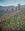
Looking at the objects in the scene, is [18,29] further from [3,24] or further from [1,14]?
[1,14]

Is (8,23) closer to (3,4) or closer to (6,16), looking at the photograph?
(6,16)

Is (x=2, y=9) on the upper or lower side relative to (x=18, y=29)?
upper

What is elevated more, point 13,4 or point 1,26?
point 13,4

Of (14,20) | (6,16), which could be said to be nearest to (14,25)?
(14,20)

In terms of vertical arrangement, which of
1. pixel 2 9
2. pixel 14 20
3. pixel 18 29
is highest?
pixel 2 9

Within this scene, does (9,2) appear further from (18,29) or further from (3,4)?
(18,29)

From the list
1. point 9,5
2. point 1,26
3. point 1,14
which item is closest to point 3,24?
point 1,26

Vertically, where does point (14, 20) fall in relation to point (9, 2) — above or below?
below
